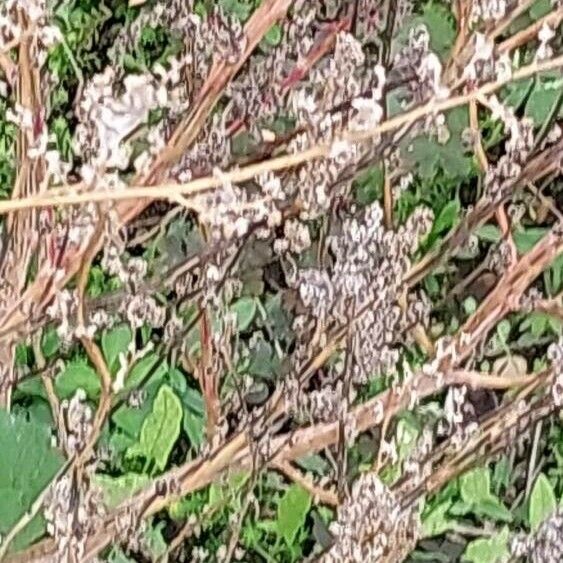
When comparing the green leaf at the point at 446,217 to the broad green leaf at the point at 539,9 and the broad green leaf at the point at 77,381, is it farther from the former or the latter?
the broad green leaf at the point at 77,381

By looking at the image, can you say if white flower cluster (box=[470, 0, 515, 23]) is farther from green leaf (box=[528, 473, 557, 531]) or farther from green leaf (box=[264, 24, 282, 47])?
green leaf (box=[528, 473, 557, 531])

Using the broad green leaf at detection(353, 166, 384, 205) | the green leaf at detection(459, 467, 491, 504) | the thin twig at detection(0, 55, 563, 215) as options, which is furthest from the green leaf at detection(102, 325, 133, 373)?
the green leaf at detection(459, 467, 491, 504)

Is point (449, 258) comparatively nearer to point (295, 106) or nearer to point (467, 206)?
point (467, 206)

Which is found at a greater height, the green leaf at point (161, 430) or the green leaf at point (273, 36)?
the green leaf at point (273, 36)

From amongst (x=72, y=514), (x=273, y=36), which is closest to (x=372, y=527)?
(x=72, y=514)

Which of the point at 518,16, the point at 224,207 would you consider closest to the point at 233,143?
the point at 224,207

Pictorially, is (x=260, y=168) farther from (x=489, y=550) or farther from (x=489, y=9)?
(x=489, y=550)

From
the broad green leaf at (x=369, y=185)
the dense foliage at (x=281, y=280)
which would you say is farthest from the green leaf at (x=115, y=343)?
the broad green leaf at (x=369, y=185)
